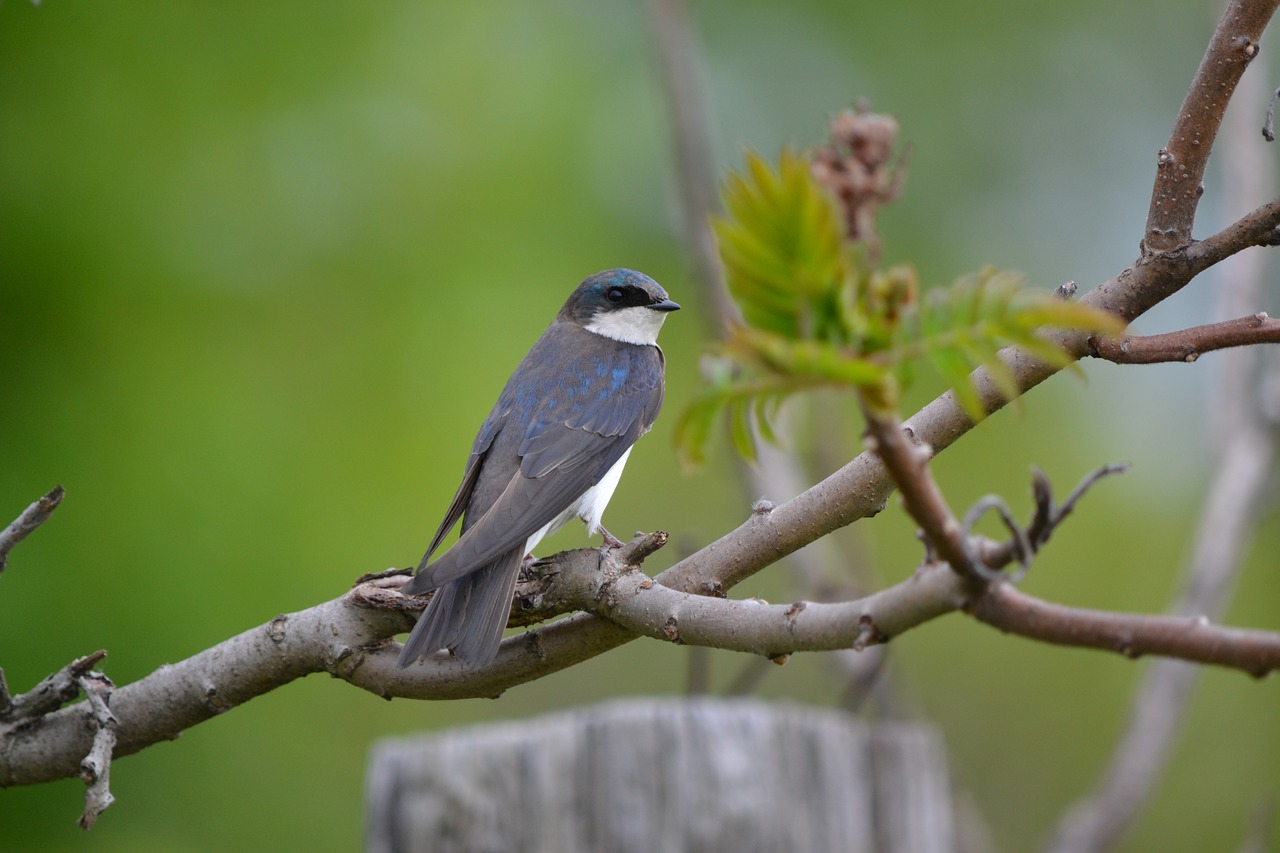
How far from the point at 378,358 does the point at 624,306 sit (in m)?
1.80

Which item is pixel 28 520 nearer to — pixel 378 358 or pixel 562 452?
pixel 562 452

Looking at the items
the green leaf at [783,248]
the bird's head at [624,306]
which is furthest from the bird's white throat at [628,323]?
the green leaf at [783,248]

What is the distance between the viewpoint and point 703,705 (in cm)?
399

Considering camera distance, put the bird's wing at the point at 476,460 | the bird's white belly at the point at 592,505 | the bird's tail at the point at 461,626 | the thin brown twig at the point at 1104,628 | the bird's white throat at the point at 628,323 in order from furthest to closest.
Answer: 1. the bird's white throat at the point at 628,323
2. the bird's white belly at the point at 592,505
3. the bird's wing at the point at 476,460
4. the bird's tail at the point at 461,626
5. the thin brown twig at the point at 1104,628

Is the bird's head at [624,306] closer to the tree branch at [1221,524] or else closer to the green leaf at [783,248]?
the tree branch at [1221,524]

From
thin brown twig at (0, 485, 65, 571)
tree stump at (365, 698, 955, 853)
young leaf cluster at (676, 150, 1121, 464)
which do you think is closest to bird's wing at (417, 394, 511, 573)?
tree stump at (365, 698, 955, 853)

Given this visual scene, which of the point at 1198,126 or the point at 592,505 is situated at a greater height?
the point at 1198,126

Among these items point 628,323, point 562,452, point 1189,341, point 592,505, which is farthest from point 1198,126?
point 628,323

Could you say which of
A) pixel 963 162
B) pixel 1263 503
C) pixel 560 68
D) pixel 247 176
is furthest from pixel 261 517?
pixel 963 162

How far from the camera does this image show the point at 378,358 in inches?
262

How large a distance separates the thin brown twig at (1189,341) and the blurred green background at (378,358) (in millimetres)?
4048

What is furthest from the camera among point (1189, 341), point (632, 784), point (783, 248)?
point (632, 784)

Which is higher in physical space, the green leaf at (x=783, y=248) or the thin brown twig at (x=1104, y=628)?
the green leaf at (x=783, y=248)

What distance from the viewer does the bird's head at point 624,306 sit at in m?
5.46
